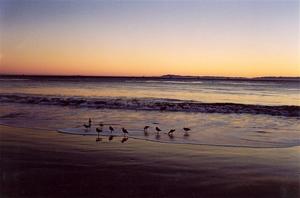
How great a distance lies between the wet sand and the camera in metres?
5.90

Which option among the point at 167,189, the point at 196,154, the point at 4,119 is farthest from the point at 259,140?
the point at 4,119

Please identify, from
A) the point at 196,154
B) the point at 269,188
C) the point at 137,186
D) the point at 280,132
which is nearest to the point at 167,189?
the point at 137,186

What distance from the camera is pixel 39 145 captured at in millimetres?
9398

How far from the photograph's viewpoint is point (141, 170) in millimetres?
7031

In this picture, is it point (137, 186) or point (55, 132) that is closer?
point (137, 186)

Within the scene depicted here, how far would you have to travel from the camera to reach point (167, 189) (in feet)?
19.6

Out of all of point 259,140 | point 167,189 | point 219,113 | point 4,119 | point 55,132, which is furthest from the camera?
point 219,113

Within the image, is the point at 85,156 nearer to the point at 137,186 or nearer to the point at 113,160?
the point at 113,160

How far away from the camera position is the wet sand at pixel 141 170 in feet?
19.4

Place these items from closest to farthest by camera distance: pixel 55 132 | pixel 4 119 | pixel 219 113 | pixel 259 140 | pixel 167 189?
pixel 167 189, pixel 259 140, pixel 55 132, pixel 4 119, pixel 219 113

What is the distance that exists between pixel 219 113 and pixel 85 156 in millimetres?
10717

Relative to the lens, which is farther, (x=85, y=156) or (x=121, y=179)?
(x=85, y=156)

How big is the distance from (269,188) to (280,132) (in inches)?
254

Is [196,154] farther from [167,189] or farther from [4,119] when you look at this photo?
[4,119]
